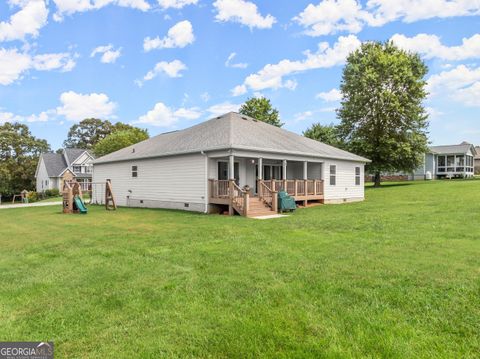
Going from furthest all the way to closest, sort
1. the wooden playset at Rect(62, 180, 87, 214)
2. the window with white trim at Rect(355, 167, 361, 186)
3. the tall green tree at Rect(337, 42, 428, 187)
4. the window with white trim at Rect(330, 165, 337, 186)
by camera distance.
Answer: the tall green tree at Rect(337, 42, 428, 187) < the window with white trim at Rect(355, 167, 361, 186) < the window with white trim at Rect(330, 165, 337, 186) < the wooden playset at Rect(62, 180, 87, 214)

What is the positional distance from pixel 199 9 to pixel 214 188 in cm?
831

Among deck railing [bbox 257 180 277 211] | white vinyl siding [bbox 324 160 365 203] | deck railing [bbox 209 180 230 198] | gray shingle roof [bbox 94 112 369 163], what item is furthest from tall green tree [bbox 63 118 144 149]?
deck railing [bbox 257 180 277 211]

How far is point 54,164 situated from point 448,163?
178ft

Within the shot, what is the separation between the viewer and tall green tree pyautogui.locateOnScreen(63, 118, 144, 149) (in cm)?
6388

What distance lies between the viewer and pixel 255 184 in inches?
690

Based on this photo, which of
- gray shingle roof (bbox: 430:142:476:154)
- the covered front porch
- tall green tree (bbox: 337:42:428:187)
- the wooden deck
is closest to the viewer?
the wooden deck

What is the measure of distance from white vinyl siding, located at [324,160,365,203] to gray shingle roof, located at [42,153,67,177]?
39.4 metres

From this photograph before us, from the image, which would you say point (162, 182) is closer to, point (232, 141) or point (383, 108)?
point (232, 141)

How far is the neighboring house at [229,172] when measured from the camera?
567 inches

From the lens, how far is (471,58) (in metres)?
Answer: 19.0

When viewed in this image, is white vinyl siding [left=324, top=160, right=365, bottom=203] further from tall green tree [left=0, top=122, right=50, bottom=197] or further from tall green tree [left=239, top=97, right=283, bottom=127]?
tall green tree [left=0, top=122, right=50, bottom=197]

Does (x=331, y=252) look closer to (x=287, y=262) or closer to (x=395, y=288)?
(x=287, y=262)

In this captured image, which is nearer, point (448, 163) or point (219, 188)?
point (219, 188)

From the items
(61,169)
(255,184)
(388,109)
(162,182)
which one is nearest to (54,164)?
(61,169)
